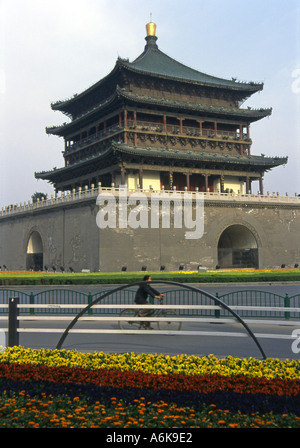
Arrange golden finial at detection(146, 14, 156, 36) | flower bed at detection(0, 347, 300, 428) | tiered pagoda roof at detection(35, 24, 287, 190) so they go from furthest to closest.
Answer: golden finial at detection(146, 14, 156, 36), tiered pagoda roof at detection(35, 24, 287, 190), flower bed at detection(0, 347, 300, 428)

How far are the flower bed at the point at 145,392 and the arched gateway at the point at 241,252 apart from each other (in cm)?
3101

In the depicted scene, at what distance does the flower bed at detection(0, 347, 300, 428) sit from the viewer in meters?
5.12

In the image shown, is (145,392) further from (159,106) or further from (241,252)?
(159,106)

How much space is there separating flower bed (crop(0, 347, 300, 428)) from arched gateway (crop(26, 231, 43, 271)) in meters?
35.1

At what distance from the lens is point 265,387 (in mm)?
6020

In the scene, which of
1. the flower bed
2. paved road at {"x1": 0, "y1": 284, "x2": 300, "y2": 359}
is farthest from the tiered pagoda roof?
the flower bed

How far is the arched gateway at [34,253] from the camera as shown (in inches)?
1666

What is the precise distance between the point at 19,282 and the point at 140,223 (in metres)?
10.4

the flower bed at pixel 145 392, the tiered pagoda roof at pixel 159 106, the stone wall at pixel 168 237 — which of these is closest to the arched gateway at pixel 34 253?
the stone wall at pixel 168 237

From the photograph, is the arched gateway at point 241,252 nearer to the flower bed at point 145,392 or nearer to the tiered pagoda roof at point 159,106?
the tiered pagoda roof at point 159,106

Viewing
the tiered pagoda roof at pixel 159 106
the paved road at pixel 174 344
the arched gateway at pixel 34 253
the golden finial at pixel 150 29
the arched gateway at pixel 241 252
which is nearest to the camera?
the paved road at pixel 174 344

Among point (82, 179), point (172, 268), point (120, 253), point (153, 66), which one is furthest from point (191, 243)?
point (153, 66)

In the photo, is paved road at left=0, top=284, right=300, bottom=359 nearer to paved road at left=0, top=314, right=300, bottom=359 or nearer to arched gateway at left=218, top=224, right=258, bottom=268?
paved road at left=0, top=314, right=300, bottom=359
